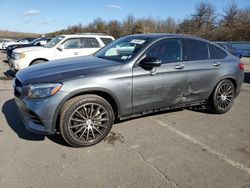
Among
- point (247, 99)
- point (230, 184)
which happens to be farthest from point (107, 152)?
point (247, 99)

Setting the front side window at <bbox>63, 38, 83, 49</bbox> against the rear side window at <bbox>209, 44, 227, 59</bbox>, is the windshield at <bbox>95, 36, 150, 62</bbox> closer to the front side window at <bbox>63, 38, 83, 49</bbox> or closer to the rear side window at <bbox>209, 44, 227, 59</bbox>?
the rear side window at <bbox>209, 44, 227, 59</bbox>

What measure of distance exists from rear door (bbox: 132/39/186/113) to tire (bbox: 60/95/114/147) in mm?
598

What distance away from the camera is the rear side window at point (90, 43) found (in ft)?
35.8

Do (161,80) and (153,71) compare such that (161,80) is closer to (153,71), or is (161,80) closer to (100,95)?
(153,71)

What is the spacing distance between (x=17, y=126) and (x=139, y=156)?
7.94ft

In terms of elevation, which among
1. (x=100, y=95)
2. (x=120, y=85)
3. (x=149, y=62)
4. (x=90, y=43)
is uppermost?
(x=90, y=43)

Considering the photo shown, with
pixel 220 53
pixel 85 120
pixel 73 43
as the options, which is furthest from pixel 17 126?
pixel 73 43

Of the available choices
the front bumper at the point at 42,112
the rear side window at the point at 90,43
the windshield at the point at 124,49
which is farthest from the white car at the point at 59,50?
the front bumper at the point at 42,112

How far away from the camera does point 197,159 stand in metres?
3.85

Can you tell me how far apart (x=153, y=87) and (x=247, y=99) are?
13.2ft

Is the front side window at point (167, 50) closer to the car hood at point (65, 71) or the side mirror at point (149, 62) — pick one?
the side mirror at point (149, 62)

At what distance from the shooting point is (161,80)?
477 centimetres

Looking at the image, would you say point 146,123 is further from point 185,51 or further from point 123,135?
point 185,51

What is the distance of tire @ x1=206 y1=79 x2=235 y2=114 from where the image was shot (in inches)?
226
